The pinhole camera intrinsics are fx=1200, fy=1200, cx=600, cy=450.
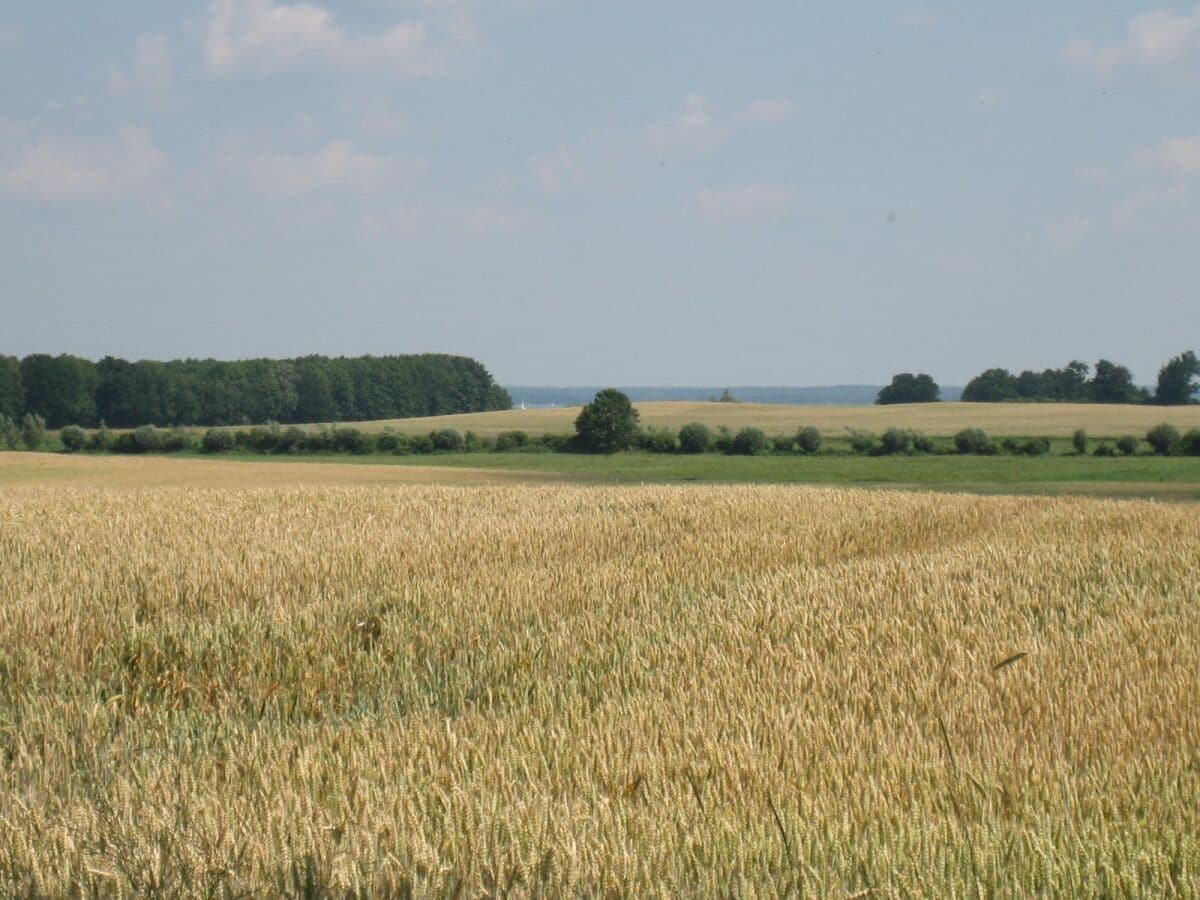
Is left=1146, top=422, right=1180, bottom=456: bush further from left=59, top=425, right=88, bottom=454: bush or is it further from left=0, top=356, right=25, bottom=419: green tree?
left=0, top=356, right=25, bottom=419: green tree

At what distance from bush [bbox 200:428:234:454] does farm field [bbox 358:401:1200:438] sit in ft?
29.1

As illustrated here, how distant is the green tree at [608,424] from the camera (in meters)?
47.3

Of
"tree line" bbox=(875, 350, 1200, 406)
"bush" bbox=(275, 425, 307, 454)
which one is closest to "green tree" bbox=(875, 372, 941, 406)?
"tree line" bbox=(875, 350, 1200, 406)

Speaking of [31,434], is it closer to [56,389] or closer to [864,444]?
[56,389]

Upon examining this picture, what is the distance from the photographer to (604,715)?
16.7ft

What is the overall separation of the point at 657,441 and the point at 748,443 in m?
3.85

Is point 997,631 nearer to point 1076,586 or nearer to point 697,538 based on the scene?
point 1076,586

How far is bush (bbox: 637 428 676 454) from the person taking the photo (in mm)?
47875

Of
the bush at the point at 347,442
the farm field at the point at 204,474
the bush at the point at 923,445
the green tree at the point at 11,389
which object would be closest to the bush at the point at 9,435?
the green tree at the point at 11,389

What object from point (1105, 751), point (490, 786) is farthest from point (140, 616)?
point (1105, 751)

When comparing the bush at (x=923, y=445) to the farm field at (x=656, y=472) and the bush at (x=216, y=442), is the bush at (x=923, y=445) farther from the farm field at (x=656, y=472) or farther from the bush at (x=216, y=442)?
the bush at (x=216, y=442)

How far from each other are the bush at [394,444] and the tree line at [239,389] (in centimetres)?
2179

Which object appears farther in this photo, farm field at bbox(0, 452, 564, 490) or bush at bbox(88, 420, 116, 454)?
bush at bbox(88, 420, 116, 454)

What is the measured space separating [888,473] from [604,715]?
3091 cm
